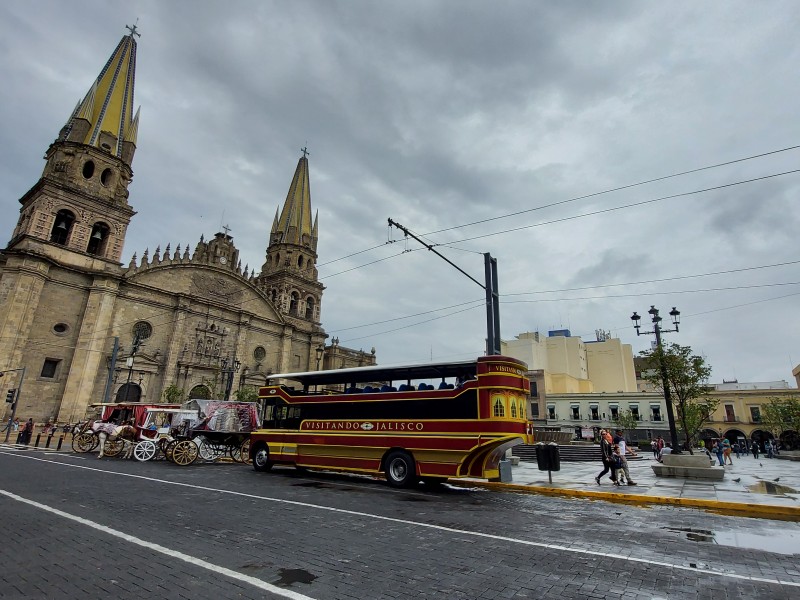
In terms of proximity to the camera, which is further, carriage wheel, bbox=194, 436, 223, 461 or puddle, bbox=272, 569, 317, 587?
carriage wheel, bbox=194, 436, 223, 461

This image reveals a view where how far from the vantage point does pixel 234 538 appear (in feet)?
20.3

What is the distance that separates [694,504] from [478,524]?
623cm

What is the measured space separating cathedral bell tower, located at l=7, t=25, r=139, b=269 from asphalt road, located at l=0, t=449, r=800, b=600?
30874 mm

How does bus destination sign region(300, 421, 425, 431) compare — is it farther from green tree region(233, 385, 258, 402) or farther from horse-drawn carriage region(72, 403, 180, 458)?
green tree region(233, 385, 258, 402)

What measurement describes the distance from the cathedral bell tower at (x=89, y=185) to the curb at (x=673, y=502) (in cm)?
3662

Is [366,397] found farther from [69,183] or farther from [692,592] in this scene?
[69,183]

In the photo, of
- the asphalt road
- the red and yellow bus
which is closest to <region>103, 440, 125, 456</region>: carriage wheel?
the red and yellow bus

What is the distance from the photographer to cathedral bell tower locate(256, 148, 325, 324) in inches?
2098

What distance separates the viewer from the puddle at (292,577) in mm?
4534

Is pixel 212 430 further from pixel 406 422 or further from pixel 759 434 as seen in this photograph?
pixel 759 434

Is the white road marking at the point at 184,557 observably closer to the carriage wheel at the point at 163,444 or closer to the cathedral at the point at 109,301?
the carriage wheel at the point at 163,444

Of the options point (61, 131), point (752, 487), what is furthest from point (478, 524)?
point (61, 131)

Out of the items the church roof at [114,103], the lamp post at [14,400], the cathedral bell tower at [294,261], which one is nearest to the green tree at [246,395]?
the cathedral bell tower at [294,261]

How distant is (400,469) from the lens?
43.1 feet
